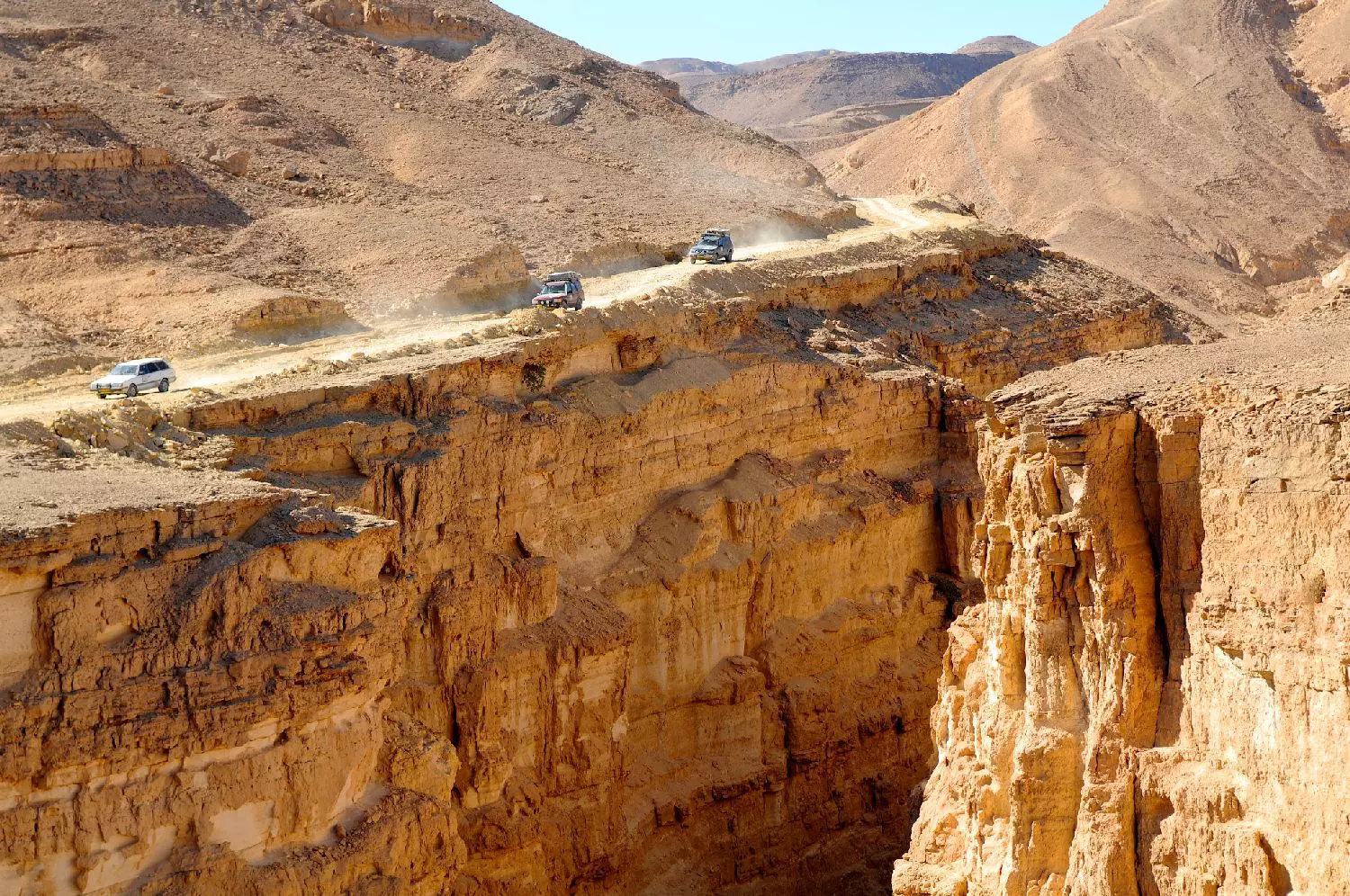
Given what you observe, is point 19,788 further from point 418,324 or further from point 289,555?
point 418,324

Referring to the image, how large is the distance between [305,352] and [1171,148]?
63.1 m

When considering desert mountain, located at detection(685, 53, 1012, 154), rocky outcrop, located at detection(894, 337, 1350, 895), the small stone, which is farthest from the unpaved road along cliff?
desert mountain, located at detection(685, 53, 1012, 154)

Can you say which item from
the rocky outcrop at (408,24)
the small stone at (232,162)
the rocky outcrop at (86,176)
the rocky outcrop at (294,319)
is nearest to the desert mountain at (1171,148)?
Answer: the rocky outcrop at (408,24)

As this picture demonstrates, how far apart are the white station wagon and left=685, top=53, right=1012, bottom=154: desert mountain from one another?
13256 cm

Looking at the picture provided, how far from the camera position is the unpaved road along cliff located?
22328 millimetres

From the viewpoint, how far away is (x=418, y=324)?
41469 mm

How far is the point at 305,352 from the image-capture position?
37.7 m

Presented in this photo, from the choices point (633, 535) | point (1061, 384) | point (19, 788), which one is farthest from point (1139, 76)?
point (19, 788)

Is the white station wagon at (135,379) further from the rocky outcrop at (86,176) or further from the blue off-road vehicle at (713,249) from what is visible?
the blue off-road vehicle at (713,249)

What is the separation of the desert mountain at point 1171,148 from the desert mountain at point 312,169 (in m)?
20.9

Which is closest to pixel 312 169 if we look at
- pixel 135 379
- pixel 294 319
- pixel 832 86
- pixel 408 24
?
pixel 294 319

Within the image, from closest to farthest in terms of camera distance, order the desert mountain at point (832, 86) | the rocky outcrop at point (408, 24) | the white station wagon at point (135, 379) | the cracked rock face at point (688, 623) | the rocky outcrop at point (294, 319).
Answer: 1. the cracked rock face at point (688, 623)
2. the white station wagon at point (135, 379)
3. the rocky outcrop at point (294, 319)
4. the rocky outcrop at point (408, 24)
5. the desert mountain at point (832, 86)

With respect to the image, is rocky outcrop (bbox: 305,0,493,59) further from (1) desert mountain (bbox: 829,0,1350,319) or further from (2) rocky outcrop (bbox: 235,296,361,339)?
(1) desert mountain (bbox: 829,0,1350,319)

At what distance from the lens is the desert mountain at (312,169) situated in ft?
137
